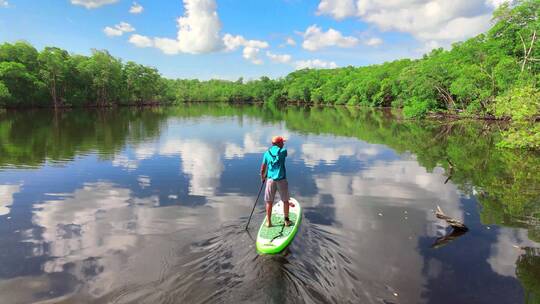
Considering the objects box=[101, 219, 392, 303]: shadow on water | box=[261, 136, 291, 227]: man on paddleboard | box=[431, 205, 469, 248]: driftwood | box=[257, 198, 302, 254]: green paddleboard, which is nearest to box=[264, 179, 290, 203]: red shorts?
box=[261, 136, 291, 227]: man on paddleboard

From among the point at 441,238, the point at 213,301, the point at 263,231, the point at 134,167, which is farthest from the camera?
the point at 134,167

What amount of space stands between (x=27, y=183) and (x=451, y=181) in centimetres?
2024

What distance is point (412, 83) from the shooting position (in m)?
56.2

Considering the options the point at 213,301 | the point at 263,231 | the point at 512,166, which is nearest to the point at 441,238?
the point at 263,231

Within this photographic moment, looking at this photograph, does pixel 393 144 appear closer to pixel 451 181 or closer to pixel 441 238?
pixel 451 181

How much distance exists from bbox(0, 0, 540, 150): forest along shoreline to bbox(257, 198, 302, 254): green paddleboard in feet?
65.9

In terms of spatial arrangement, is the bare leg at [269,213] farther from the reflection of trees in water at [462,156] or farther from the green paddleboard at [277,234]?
the reflection of trees in water at [462,156]

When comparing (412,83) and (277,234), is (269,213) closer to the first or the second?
(277,234)

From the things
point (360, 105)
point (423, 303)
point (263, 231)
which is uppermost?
point (360, 105)

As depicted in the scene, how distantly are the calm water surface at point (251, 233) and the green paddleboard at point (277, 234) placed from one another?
239 millimetres

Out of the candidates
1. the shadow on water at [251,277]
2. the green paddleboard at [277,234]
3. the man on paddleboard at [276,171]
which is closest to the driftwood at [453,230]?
the shadow on water at [251,277]

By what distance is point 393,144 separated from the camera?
28938 mm

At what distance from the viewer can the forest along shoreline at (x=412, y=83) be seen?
36.0 metres

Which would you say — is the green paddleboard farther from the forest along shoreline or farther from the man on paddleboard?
the forest along shoreline
